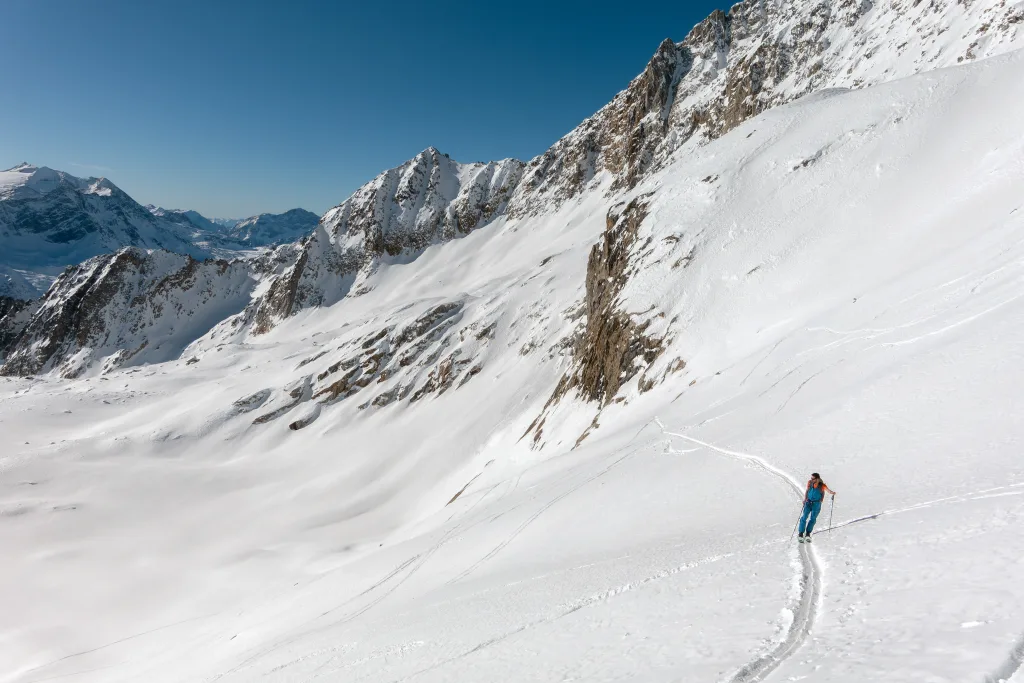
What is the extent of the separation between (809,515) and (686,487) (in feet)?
16.5

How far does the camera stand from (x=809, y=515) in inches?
390

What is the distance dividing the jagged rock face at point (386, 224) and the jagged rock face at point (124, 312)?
826 inches

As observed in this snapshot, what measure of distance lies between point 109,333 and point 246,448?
4261 inches

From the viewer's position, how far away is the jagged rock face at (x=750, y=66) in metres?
80.2

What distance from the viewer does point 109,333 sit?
152875mm

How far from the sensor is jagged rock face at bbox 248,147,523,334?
15412 centimetres

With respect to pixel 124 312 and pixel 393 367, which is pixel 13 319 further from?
pixel 393 367

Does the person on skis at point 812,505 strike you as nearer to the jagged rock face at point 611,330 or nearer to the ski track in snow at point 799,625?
the ski track in snow at point 799,625

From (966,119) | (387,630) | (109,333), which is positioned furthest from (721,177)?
(109,333)

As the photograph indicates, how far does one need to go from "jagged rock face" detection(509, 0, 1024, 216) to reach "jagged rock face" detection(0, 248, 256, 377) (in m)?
96.6

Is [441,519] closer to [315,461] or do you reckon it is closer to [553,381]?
[553,381]

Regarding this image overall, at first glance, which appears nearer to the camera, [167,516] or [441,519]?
[441,519]

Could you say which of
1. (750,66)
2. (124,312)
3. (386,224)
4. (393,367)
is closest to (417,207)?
(386,224)

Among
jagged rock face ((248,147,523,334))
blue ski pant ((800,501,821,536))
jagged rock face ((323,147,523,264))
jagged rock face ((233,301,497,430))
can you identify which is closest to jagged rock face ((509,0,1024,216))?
jagged rock face ((323,147,523,264))
